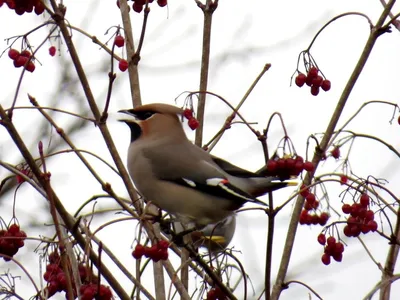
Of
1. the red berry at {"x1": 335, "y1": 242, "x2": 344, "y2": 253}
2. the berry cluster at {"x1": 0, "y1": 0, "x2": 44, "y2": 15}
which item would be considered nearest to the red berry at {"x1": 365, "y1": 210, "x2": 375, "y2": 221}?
the red berry at {"x1": 335, "y1": 242, "x2": 344, "y2": 253}

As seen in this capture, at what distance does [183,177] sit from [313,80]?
0.80 meters

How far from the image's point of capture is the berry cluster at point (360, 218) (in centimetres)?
297

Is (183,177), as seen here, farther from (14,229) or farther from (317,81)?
(14,229)

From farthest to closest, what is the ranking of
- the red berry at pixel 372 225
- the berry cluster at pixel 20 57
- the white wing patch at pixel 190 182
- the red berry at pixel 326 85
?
the white wing patch at pixel 190 182
the berry cluster at pixel 20 57
the red berry at pixel 326 85
the red berry at pixel 372 225

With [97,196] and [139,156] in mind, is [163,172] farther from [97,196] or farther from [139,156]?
[97,196]

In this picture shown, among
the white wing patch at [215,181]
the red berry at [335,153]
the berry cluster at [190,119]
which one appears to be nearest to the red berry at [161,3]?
the berry cluster at [190,119]

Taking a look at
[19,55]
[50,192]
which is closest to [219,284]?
[50,192]

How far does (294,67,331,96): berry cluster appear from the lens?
3.21 meters

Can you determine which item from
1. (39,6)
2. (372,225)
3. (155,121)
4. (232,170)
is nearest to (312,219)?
(232,170)

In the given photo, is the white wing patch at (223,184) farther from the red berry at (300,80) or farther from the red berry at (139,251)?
the red berry at (139,251)

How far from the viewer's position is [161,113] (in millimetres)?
4027

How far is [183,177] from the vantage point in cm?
374

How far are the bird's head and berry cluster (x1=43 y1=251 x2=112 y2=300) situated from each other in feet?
4.16

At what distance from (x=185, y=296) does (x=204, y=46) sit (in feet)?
3.72
